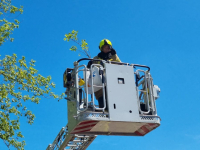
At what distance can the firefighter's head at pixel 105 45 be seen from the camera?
8.49 metres

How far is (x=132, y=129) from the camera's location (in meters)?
8.08

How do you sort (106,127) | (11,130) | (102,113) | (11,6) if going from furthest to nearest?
(11,6) → (11,130) → (106,127) → (102,113)

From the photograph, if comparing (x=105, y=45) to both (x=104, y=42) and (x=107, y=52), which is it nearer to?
(x=104, y=42)

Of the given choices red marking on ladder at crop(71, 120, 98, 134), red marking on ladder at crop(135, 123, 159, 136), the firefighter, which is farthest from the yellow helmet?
red marking on ladder at crop(135, 123, 159, 136)

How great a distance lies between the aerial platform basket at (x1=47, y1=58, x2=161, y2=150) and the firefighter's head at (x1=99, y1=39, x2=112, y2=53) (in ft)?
1.69

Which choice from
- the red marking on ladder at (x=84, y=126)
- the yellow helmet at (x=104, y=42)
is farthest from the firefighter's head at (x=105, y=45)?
the red marking on ladder at (x=84, y=126)

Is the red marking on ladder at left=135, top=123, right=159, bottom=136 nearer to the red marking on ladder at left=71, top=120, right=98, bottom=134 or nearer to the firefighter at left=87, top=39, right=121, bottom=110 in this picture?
the red marking on ladder at left=71, top=120, right=98, bottom=134

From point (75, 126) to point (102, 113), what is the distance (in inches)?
30.2

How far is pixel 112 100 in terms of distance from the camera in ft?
24.1

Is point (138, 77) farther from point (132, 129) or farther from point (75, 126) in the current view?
point (75, 126)

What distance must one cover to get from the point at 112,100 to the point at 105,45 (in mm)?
1795

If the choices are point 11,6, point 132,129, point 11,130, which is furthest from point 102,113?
point 11,6

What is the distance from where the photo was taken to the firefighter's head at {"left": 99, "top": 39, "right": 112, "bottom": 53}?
334 inches

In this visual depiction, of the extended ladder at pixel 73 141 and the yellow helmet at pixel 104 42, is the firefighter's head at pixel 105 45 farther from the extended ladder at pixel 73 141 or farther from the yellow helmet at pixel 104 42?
the extended ladder at pixel 73 141
